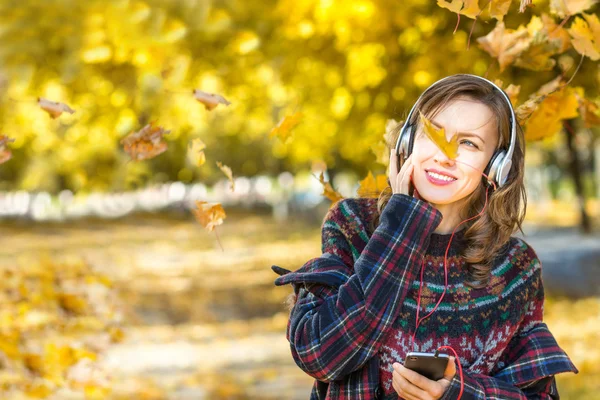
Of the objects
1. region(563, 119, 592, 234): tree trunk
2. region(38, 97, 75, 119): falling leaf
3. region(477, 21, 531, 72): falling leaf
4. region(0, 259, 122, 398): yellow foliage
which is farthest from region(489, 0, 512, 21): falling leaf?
region(563, 119, 592, 234): tree trunk

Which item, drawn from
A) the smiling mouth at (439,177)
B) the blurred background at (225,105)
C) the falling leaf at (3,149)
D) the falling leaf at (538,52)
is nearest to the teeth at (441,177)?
the smiling mouth at (439,177)

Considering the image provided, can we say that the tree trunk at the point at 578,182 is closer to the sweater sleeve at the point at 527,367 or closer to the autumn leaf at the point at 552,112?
the autumn leaf at the point at 552,112

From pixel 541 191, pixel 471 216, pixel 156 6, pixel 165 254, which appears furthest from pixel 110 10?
pixel 541 191

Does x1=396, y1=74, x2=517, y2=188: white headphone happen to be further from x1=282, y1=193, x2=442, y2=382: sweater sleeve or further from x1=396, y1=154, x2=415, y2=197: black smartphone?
x1=282, y1=193, x2=442, y2=382: sweater sleeve

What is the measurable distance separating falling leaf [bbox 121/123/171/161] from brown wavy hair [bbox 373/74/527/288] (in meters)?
0.84

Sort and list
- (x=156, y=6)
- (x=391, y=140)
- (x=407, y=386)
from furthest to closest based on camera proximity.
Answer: (x=156, y=6)
(x=391, y=140)
(x=407, y=386)

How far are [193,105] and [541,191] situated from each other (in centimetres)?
2540

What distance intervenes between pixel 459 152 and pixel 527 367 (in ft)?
1.70

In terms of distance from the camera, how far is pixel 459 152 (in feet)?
5.67

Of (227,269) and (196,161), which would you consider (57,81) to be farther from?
(227,269)

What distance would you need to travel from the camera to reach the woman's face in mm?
1711

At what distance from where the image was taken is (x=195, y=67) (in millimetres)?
4961

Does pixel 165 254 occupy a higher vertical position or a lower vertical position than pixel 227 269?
lower

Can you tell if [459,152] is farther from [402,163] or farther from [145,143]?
[145,143]
